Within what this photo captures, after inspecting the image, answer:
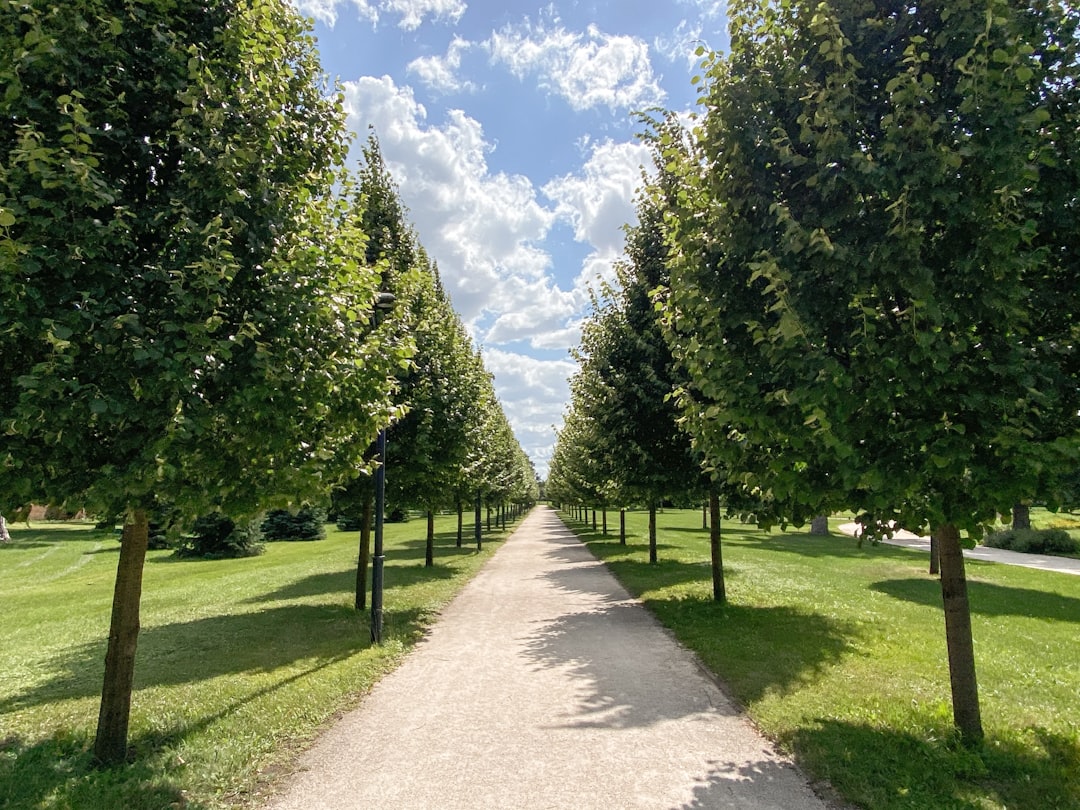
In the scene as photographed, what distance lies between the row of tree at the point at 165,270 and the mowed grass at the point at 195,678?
0.60m

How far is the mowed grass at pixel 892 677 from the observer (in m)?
4.75

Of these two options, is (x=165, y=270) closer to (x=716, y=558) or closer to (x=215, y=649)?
(x=215, y=649)

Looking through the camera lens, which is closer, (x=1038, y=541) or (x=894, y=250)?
(x=894, y=250)

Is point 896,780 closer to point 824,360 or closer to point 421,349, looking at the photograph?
point 824,360

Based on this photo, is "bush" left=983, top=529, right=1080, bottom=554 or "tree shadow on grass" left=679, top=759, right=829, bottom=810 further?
"bush" left=983, top=529, right=1080, bottom=554

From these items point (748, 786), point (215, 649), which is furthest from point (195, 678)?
point (748, 786)

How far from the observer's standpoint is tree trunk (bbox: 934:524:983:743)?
543cm

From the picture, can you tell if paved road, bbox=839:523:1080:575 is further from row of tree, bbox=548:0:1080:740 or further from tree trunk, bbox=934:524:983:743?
row of tree, bbox=548:0:1080:740

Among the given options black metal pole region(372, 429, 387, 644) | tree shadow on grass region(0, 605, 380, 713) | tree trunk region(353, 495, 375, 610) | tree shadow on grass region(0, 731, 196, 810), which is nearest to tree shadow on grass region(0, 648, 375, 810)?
tree shadow on grass region(0, 731, 196, 810)

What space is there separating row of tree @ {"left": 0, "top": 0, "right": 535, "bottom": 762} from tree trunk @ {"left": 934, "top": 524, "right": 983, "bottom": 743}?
5.84m

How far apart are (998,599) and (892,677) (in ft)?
34.0

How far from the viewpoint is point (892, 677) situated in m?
7.46

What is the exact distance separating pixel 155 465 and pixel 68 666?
7.02m

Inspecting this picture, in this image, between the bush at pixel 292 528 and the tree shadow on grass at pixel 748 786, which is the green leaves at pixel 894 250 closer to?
the tree shadow on grass at pixel 748 786
